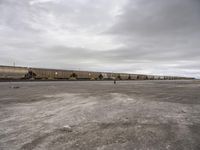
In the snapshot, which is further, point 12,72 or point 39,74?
point 39,74

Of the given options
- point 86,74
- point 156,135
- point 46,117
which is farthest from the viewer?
point 86,74

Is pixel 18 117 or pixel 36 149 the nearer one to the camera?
pixel 36 149

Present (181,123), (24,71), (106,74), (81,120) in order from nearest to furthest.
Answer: (181,123)
(81,120)
(24,71)
(106,74)

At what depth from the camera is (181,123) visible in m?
3.33

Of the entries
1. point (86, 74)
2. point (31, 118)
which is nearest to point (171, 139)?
point (31, 118)

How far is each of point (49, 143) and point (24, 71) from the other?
32.8 meters

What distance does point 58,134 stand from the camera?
274 centimetres

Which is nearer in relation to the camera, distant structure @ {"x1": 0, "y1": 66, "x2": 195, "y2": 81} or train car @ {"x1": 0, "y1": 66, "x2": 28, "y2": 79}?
train car @ {"x1": 0, "y1": 66, "x2": 28, "y2": 79}

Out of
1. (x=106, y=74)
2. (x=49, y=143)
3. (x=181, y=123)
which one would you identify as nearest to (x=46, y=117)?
(x=49, y=143)

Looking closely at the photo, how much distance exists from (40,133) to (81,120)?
106 cm

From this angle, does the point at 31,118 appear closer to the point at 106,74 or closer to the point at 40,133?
the point at 40,133

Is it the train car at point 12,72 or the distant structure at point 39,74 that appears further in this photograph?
the distant structure at point 39,74

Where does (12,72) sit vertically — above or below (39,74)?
above

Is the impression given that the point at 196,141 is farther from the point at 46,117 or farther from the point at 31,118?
the point at 31,118
